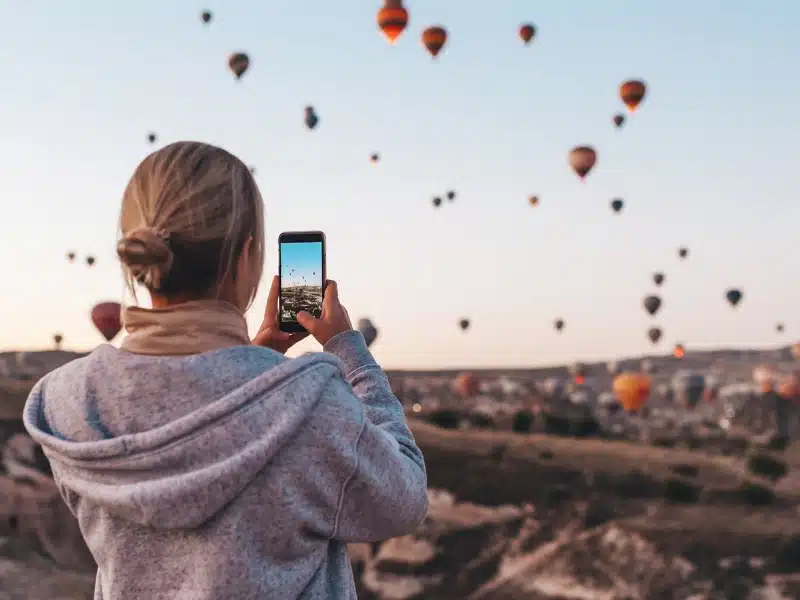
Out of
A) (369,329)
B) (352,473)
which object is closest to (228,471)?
(352,473)

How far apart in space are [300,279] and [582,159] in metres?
34.8

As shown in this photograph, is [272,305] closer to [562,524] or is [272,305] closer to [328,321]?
[328,321]

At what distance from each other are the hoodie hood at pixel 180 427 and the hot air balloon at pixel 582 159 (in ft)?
114

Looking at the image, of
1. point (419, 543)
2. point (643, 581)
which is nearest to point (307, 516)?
point (643, 581)

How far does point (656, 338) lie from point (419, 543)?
67.6 feet

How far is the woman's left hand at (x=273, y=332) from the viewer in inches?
79.0

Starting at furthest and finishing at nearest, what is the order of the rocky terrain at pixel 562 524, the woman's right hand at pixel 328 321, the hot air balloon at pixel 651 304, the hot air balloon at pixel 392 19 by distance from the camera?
1. the hot air balloon at pixel 651 304
2. the rocky terrain at pixel 562 524
3. the hot air balloon at pixel 392 19
4. the woman's right hand at pixel 328 321

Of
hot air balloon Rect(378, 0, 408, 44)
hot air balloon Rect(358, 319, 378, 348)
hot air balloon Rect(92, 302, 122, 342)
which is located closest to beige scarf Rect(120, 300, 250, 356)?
hot air balloon Rect(92, 302, 122, 342)

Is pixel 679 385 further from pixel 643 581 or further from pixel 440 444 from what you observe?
pixel 643 581

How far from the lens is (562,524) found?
3712 cm

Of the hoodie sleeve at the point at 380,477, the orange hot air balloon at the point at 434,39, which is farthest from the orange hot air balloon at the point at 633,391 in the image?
the hoodie sleeve at the point at 380,477

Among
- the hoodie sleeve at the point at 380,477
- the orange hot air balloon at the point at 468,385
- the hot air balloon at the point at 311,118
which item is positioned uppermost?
the hot air balloon at the point at 311,118

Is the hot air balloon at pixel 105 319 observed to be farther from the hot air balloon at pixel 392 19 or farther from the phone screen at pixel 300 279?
the phone screen at pixel 300 279

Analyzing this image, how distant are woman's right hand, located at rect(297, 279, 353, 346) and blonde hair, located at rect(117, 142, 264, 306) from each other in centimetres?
26
